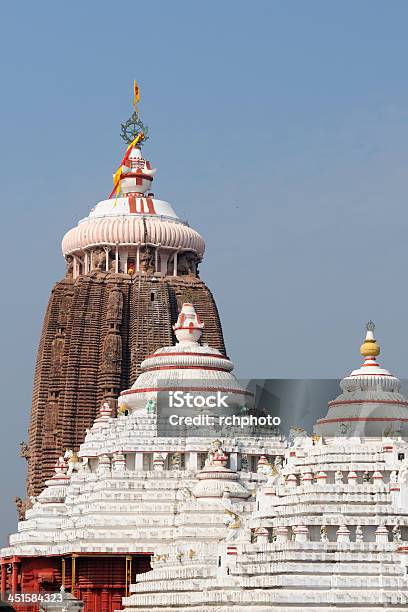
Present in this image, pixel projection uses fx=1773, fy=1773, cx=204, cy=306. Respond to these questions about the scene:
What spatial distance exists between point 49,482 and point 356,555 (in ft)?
113

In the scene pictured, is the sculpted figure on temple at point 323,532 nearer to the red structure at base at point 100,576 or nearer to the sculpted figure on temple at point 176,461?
the red structure at base at point 100,576

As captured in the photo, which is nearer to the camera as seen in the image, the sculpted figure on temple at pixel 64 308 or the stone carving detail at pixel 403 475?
the stone carving detail at pixel 403 475

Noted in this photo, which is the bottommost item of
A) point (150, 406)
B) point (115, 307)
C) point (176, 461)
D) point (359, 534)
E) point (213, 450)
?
point (359, 534)

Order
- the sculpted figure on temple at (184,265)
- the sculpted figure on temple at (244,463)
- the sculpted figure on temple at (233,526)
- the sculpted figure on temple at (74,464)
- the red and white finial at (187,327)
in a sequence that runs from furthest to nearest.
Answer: the sculpted figure on temple at (184,265), the red and white finial at (187,327), the sculpted figure on temple at (74,464), the sculpted figure on temple at (244,463), the sculpted figure on temple at (233,526)

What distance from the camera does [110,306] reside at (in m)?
124

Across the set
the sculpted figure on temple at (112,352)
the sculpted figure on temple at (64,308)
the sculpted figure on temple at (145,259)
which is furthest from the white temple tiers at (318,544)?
the sculpted figure on temple at (145,259)

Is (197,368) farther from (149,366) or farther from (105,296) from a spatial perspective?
(105,296)

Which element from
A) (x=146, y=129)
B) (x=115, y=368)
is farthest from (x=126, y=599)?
(x=146, y=129)

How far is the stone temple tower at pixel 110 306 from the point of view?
121250 mm

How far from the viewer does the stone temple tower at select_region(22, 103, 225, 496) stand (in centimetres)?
12125

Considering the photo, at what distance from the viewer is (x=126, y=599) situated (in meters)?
81.4

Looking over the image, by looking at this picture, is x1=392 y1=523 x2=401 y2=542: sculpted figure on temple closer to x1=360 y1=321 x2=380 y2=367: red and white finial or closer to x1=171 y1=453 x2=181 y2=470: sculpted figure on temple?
x1=360 y1=321 x2=380 y2=367: red and white finial

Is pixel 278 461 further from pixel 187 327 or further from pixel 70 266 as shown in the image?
pixel 70 266

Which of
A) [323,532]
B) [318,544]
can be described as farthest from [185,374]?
[318,544]
